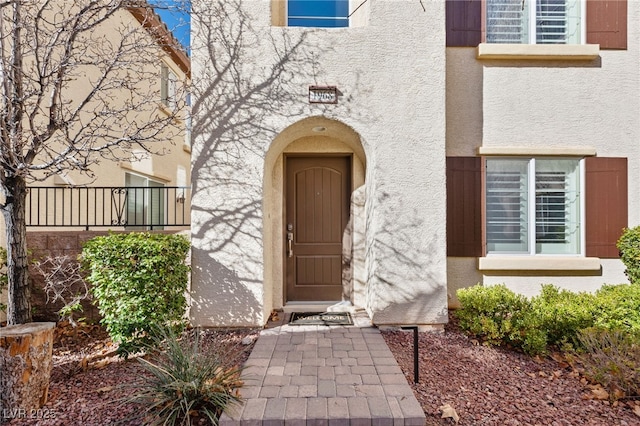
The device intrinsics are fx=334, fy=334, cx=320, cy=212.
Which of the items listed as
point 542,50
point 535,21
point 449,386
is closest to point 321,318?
point 449,386

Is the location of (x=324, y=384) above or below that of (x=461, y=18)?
below

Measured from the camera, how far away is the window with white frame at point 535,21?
5758mm

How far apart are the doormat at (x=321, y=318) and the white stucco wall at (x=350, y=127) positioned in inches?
22.7

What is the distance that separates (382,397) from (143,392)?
218 cm

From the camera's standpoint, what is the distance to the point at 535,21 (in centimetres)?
573

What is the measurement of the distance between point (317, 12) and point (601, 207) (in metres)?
5.75

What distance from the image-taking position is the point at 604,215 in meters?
5.57

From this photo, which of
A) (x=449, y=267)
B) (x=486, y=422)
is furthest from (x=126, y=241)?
(x=449, y=267)

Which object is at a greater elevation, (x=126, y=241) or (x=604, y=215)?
(x=604, y=215)

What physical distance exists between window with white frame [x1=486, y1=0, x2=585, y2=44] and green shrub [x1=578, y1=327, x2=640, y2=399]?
15.7 ft

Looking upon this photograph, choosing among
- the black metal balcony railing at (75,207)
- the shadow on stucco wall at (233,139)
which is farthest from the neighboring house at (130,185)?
the shadow on stucco wall at (233,139)

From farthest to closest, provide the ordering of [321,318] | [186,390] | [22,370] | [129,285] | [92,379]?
[321,318]
[129,285]
[92,379]
[22,370]
[186,390]

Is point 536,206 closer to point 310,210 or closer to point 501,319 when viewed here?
point 501,319

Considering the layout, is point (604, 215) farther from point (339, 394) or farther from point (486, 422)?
point (339, 394)
